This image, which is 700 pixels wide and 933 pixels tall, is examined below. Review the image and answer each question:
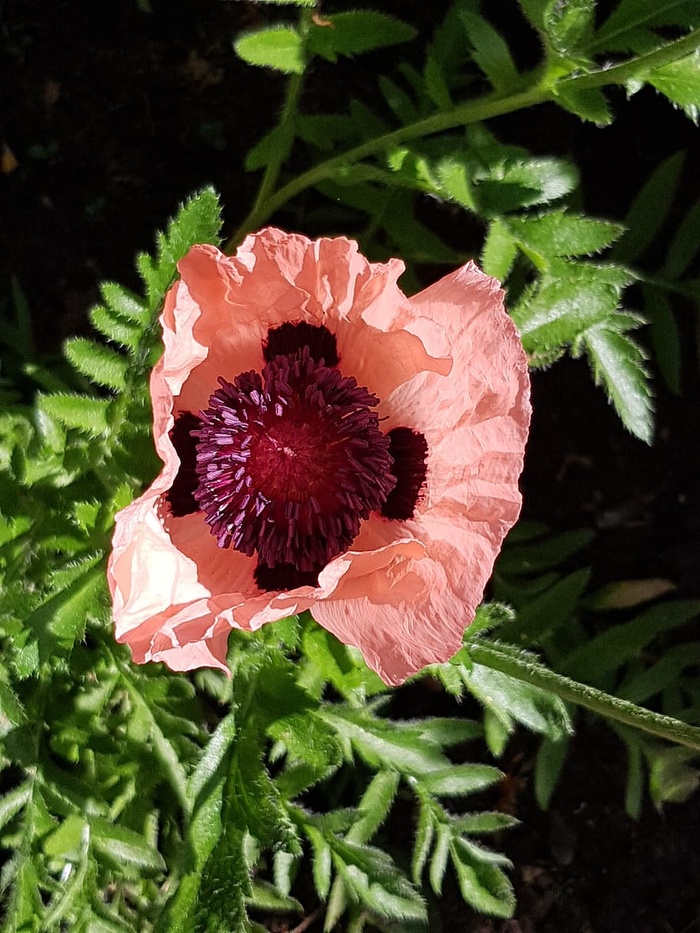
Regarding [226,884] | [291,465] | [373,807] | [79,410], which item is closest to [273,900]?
[373,807]

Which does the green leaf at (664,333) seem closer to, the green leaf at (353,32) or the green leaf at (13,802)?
the green leaf at (353,32)

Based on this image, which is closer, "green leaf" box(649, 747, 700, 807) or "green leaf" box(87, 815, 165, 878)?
"green leaf" box(87, 815, 165, 878)

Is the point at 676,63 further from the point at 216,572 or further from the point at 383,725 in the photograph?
the point at 383,725

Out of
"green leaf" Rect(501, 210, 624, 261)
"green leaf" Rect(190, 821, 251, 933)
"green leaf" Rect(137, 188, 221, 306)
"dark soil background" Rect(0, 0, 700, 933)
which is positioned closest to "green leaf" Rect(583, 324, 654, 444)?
"green leaf" Rect(501, 210, 624, 261)

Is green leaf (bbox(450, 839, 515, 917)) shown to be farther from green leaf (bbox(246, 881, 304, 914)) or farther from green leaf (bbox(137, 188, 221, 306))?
green leaf (bbox(137, 188, 221, 306))

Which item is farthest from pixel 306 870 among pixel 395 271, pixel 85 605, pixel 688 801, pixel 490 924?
pixel 395 271

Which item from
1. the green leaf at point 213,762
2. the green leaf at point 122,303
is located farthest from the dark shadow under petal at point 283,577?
the green leaf at point 122,303
